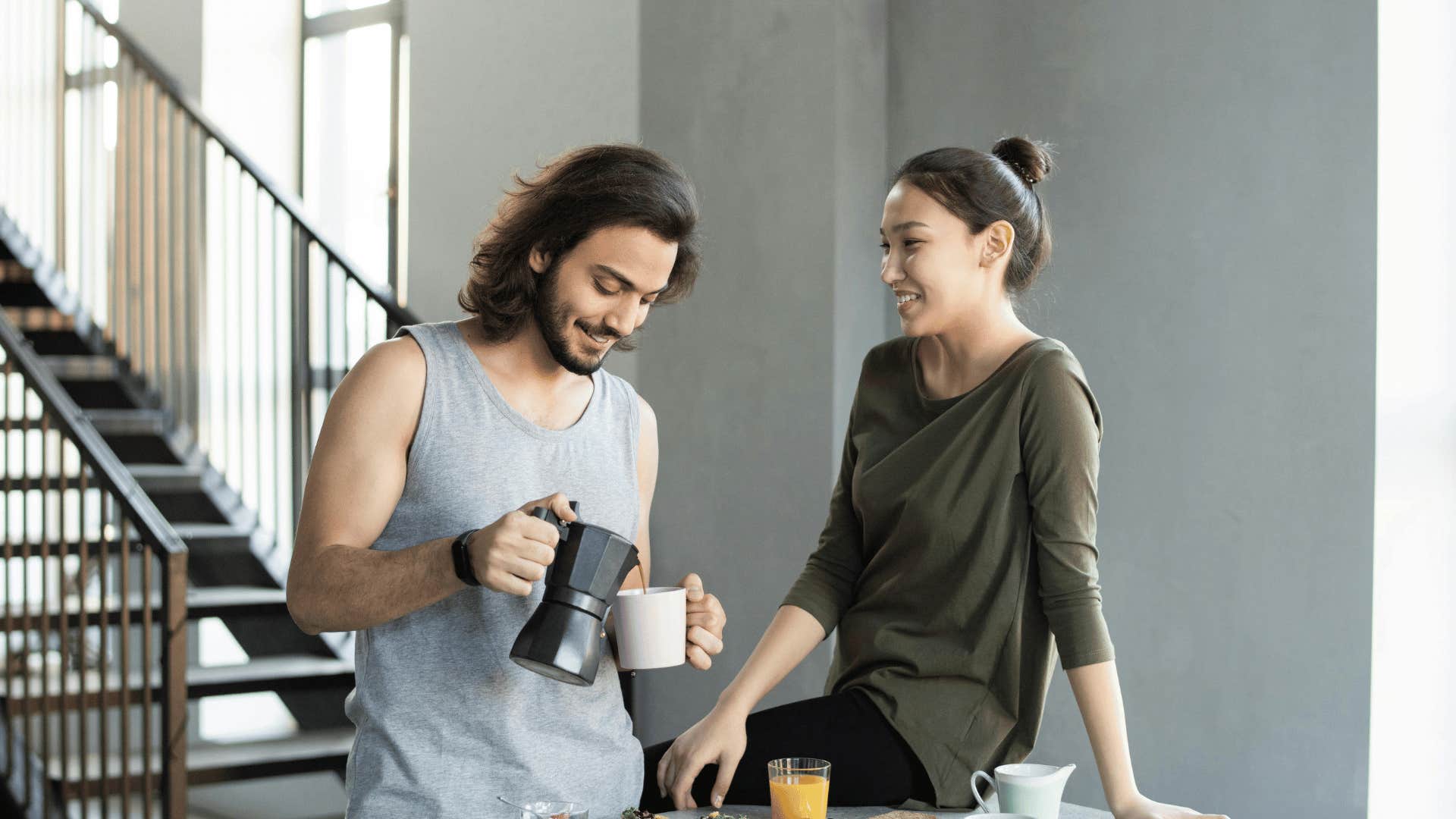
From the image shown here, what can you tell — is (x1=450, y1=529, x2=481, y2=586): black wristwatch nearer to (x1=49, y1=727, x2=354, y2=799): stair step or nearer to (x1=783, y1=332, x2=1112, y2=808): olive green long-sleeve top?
(x1=783, y1=332, x2=1112, y2=808): olive green long-sleeve top

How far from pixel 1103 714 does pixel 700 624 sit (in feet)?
1.65

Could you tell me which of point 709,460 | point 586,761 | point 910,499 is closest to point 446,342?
point 586,761

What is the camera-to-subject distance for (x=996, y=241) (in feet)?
5.86

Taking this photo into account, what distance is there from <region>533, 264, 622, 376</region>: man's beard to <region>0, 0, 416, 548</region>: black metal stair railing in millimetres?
2552

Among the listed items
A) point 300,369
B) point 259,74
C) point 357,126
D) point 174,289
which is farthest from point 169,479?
point 259,74

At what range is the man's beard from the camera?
1.44m

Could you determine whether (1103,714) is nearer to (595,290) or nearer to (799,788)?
(799,788)

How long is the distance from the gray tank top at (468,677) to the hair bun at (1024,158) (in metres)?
0.84

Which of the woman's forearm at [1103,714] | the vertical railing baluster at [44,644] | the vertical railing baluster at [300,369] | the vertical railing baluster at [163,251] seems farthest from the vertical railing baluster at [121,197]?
the woman's forearm at [1103,714]

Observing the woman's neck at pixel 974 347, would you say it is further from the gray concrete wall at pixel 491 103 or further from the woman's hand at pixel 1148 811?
the gray concrete wall at pixel 491 103

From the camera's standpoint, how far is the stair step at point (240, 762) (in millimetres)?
3512

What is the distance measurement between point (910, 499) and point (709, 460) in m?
1.83

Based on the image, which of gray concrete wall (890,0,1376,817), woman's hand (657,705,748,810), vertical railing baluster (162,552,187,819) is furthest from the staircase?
gray concrete wall (890,0,1376,817)

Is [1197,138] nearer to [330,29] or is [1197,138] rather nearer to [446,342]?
[446,342]
